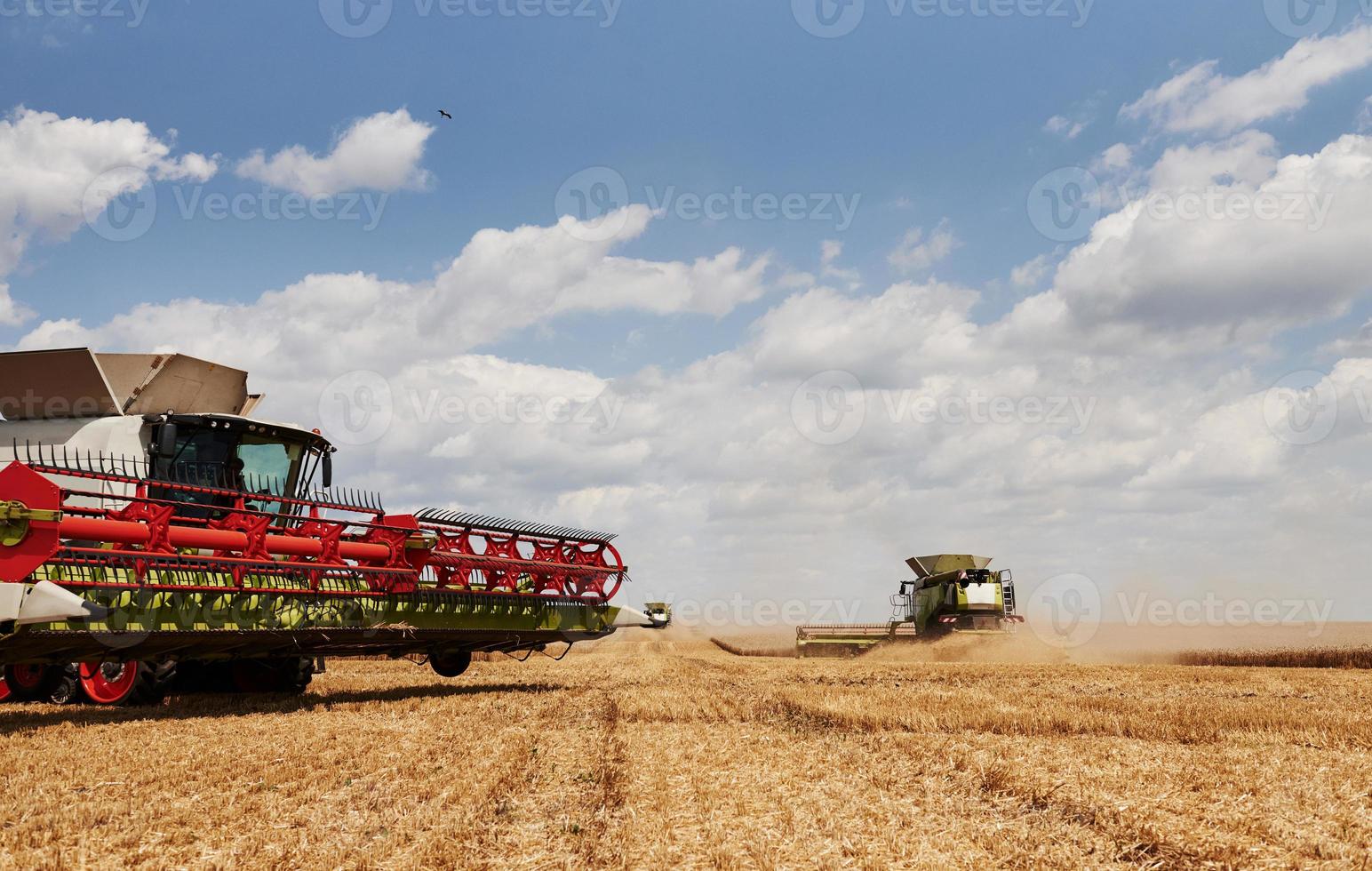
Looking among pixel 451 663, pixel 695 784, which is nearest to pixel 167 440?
pixel 451 663

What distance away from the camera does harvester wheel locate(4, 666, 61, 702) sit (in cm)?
1162

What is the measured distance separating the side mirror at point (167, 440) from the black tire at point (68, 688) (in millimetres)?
2714

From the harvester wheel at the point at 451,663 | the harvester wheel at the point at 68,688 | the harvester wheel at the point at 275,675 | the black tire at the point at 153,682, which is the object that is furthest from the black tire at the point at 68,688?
the harvester wheel at the point at 451,663

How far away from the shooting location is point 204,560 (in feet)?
30.3

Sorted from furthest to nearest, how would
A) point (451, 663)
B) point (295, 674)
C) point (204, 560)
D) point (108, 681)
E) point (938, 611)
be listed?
point (938, 611), point (451, 663), point (295, 674), point (108, 681), point (204, 560)

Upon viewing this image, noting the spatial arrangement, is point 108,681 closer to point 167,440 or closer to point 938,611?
point 167,440

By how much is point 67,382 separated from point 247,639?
3802 mm

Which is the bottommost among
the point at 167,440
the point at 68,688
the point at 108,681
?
the point at 68,688

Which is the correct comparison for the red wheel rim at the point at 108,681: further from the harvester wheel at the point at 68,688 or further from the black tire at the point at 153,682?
the harvester wheel at the point at 68,688

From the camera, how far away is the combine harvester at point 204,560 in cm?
834

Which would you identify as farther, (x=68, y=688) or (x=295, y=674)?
(x=295, y=674)

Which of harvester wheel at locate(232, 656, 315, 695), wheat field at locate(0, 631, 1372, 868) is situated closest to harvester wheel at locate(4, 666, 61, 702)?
wheat field at locate(0, 631, 1372, 868)

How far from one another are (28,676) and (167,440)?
12.4ft

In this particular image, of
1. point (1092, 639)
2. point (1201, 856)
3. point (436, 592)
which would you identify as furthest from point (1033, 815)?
point (1092, 639)
